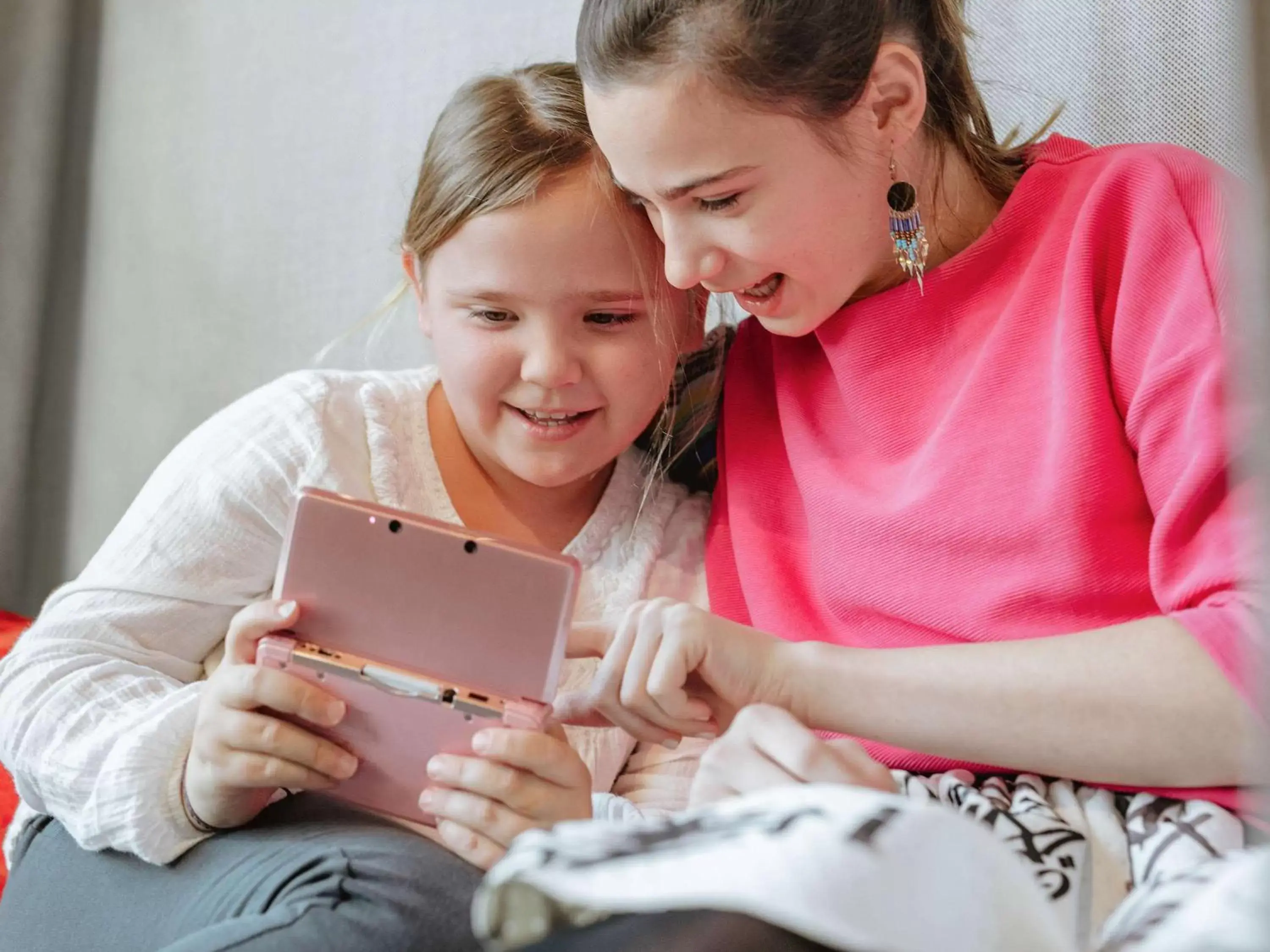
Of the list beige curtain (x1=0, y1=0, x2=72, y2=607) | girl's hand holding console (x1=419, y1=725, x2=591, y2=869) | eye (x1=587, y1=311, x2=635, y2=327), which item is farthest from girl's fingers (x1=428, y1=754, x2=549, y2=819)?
beige curtain (x1=0, y1=0, x2=72, y2=607)

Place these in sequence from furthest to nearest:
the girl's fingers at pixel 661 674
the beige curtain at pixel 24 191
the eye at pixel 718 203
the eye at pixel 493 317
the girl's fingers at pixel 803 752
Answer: the beige curtain at pixel 24 191
the eye at pixel 493 317
the eye at pixel 718 203
the girl's fingers at pixel 661 674
the girl's fingers at pixel 803 752

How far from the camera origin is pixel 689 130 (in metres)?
0.81

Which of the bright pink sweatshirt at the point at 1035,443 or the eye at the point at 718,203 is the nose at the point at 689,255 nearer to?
the eye at the point at 718,203

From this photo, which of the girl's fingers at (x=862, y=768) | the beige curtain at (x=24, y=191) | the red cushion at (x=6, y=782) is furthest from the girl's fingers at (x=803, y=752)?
the beige curtain at (x=24, y=191)

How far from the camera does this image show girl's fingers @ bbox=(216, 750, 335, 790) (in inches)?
28.8

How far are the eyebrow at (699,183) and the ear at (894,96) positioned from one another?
0.31 feet

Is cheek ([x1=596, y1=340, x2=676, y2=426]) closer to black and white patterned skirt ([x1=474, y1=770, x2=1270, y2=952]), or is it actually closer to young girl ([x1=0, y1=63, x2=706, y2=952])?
young girl ([x1=0, y1=63, x2=706, y2=952])

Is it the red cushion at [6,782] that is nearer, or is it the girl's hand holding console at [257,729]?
the girl's hand holding console at [257,729]

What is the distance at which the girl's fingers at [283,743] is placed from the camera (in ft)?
2.37

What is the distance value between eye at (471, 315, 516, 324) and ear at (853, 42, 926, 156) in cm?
28

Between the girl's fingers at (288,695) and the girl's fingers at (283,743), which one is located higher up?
the girl's fingers at (288,695)

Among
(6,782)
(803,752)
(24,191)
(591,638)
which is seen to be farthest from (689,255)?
(24,191)

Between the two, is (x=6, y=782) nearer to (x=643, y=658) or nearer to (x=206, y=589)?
(x=206, y=589)

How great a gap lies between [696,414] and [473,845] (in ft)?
1.48
